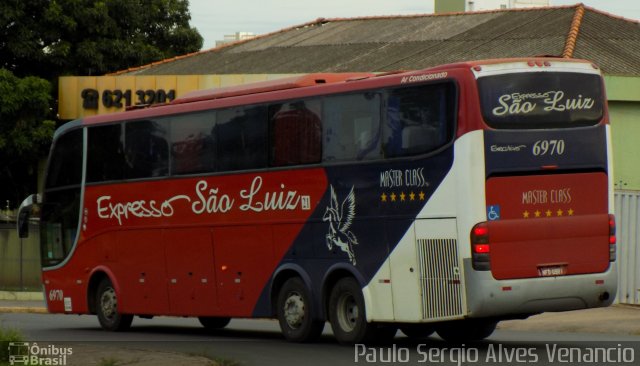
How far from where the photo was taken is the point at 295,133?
63.7 feet

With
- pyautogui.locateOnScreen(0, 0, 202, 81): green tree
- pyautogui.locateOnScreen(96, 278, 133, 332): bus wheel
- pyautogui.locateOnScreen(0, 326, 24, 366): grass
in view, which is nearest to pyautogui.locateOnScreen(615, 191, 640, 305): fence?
pyautogui.locateOnScreen(96, 278, 133, 332): bus wheel

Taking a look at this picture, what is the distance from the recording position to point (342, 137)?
730 inches

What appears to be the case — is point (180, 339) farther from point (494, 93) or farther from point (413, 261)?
point (494, 93)

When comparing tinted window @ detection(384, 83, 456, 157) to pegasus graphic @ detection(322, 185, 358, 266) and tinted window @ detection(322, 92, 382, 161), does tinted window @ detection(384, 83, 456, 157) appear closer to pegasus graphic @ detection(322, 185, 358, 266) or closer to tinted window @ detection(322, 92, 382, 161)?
tinted window @ detection(322, 92, 382, 161)

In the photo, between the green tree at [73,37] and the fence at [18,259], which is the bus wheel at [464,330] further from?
the green tree at [73,37]

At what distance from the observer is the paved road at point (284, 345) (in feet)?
53.7

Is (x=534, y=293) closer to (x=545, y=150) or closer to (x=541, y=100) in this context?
(x=545, y=150)

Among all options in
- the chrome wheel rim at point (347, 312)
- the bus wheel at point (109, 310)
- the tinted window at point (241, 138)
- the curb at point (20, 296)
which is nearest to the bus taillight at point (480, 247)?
the chrome wheel rim at point (347, 312)

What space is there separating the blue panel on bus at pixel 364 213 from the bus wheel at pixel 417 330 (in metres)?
1.39

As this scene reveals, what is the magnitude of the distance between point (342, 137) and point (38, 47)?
25071 mm

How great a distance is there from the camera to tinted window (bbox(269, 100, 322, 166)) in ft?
62.6

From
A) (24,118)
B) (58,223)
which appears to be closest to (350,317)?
(58,223)

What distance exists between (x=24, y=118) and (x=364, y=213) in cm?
2368

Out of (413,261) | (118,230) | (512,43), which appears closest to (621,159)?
(512,43)
